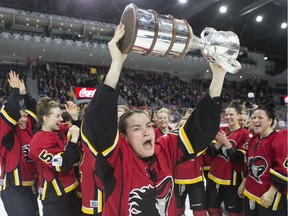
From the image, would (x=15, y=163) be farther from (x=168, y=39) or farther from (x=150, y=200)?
(x=168, y=39)

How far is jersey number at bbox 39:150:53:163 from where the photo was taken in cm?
238

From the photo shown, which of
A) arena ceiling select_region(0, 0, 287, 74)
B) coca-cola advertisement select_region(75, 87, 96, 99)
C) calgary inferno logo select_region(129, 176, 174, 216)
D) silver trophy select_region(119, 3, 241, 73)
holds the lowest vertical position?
calgary inferno logo select_region(129, 176, 174, 216)

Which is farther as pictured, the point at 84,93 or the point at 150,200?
A: the point at 84,93

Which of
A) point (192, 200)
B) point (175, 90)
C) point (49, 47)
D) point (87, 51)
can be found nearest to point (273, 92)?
point (175, 90)

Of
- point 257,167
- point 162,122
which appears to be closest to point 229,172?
point 257,167

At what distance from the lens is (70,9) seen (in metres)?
18.0

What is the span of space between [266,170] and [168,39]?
1843 mm

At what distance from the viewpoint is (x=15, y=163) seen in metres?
2.75

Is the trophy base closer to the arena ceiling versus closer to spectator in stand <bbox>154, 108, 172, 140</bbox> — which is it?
spectator in stand <bbox>154, 108, 172, 140</bbox>

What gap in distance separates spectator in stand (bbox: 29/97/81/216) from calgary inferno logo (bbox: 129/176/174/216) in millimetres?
1122

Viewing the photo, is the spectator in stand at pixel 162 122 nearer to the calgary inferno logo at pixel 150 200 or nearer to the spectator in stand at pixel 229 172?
the spectator in stand at pixel 229 172

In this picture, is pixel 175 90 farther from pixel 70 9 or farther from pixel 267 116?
pixel 267 116

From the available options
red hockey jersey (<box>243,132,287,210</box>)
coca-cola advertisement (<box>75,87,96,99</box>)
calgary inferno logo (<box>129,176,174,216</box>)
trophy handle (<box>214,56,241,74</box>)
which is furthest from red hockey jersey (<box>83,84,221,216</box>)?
coca-cola advertisement (<box>75,87,96,99</box>)

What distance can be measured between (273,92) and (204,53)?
2826cm
